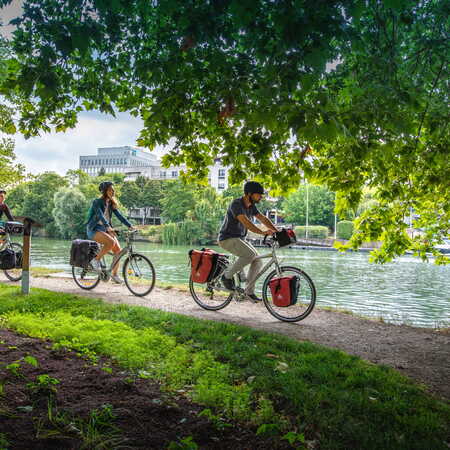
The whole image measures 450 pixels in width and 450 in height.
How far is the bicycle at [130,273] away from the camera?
855cm

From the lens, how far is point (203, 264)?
7367mm

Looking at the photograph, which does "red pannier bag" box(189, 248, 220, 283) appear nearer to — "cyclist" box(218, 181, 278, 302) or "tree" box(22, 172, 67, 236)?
"cyclist" box(218, 181, 278, 302)

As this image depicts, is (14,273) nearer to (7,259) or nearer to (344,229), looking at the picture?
(7,259)

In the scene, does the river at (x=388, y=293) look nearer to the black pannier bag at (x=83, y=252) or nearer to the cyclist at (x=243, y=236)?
the cyclist at (x=243, y=236)

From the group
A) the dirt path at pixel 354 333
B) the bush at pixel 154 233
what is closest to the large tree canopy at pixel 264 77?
the dirt path at pixel 354 333

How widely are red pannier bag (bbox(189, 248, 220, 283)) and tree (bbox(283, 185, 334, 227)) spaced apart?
80947 millimetres

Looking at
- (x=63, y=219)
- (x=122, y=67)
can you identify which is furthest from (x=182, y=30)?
(x=63, y=219)

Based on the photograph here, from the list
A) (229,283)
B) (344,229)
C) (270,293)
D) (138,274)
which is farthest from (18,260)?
(344,229)

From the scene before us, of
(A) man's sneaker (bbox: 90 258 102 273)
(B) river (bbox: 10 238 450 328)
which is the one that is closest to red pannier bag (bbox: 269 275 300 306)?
(B) river (bbox: 10 238 450 328)

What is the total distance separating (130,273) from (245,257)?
294 cm

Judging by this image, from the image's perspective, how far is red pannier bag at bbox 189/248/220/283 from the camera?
727 cm

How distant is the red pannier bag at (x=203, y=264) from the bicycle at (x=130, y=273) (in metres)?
1.26

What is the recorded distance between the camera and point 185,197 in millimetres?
79000

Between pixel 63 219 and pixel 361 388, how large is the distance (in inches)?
2689
